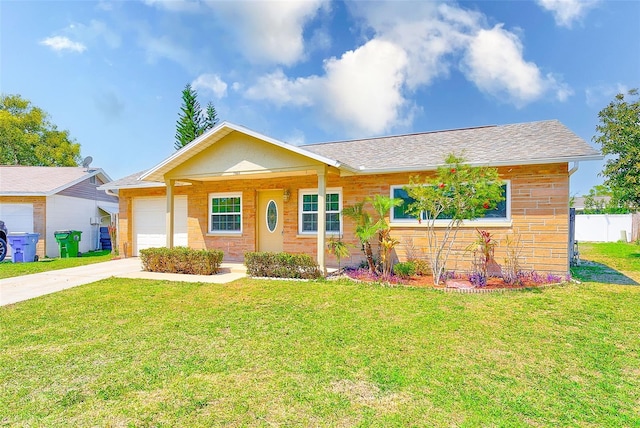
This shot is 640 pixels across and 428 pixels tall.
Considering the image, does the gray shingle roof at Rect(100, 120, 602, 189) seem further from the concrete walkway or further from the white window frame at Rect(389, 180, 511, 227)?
the concrete walkway

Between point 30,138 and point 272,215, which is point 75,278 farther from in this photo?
point 30,138

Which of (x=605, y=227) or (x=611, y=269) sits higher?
(x=605, y=227)

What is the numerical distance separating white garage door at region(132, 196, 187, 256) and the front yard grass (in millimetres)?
7095

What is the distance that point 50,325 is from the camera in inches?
216

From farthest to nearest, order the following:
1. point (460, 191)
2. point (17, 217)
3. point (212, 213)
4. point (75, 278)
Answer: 1. point (17, 217)
2. point (212, 213)
3. point (75, 278)
4. point (460, 191)

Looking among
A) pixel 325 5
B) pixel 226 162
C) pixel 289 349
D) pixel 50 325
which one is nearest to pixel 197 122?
pixel 325 5

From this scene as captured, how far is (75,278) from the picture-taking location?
935 cm

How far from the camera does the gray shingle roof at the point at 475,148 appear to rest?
8.37m

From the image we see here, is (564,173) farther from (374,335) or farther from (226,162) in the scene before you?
(226,162)

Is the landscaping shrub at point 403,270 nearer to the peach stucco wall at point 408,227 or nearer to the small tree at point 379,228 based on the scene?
the small tree at point 379,228

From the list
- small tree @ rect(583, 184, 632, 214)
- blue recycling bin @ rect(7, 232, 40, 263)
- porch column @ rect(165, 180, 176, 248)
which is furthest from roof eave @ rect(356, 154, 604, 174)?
blue recycling bin @ rect(7, 232, 40, 263)

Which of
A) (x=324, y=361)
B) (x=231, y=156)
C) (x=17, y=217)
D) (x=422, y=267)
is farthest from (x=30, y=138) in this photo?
(x=324, y=361)

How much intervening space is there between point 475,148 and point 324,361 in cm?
853

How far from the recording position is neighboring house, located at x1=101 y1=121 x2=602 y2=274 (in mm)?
8523
